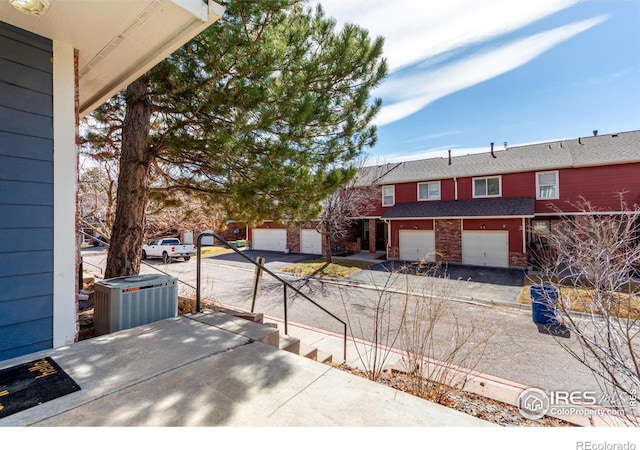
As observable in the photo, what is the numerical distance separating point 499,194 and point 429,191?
390cm

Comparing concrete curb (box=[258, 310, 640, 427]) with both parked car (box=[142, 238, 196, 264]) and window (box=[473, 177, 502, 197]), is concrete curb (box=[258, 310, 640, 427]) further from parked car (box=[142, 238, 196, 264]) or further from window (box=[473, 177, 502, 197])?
parked car (box=[142, 238, 196, 264])

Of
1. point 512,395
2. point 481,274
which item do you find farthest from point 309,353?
point 481,274

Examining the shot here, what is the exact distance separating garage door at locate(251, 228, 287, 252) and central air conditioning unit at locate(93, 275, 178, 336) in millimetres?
19263

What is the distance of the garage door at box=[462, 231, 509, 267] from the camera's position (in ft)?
51.1

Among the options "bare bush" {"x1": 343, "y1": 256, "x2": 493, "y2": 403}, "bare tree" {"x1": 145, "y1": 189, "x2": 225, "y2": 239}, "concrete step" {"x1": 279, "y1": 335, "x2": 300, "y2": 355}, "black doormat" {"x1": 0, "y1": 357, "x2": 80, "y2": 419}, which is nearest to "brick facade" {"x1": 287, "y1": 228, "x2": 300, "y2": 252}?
"bare bush" {"x1": 343, "y1": 256, "x2": 493, "y2": 403}

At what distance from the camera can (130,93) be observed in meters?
5.43

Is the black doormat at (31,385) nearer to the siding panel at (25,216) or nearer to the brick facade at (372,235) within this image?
the siding panel at (25,216)

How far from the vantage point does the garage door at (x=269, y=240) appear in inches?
948

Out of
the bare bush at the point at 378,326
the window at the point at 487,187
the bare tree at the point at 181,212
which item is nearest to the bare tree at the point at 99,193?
the bare tree at the point at 181,212

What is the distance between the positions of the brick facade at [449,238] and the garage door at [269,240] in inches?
463

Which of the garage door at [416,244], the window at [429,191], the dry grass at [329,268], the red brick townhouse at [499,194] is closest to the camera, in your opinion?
the red brick townhouse at [499,194]

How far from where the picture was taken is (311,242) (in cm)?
2259

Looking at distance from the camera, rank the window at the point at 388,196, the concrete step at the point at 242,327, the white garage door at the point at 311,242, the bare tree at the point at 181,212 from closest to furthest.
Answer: the concrete step at the point at 242,327 → the bare tree at the point at 181,212 → the window at the point at 388,196 → the white garage door at the point at 311,242
